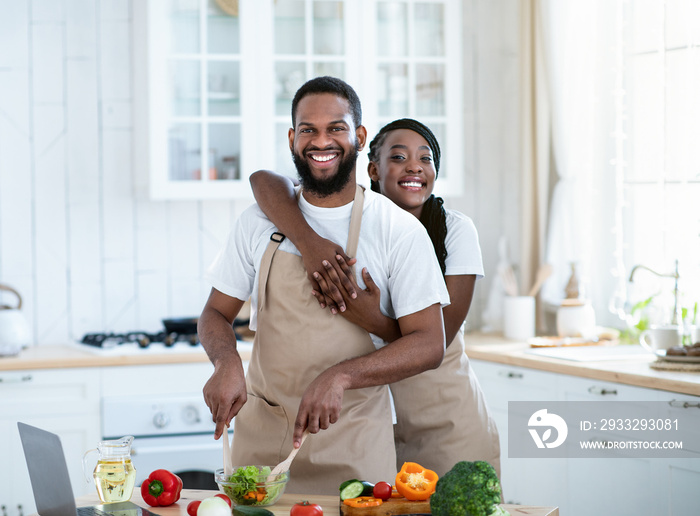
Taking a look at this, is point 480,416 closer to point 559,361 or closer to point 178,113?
point 559,361

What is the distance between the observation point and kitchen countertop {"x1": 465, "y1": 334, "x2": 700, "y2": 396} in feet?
7.91

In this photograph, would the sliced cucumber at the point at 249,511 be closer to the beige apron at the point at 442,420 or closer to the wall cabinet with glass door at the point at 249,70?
the beige apron at the point at 442,420

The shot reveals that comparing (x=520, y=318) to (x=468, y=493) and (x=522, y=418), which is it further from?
(x=468, y=493)

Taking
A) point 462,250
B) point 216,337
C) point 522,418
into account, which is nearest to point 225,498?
point 216,337

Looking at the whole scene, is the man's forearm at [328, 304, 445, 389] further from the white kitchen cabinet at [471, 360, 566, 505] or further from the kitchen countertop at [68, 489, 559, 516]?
the white kitchen cabinet at [471, 360, 566, 505]

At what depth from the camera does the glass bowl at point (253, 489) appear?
147 centimetres

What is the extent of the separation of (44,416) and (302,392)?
174cm

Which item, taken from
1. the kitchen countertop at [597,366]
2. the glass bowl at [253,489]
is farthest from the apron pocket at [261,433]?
the kitchen countertop at [597,366]

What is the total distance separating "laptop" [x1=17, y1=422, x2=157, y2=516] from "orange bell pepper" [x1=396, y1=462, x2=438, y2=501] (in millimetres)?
450

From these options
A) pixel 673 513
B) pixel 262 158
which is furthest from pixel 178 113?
pixel 673 513

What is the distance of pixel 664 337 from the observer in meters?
2.75

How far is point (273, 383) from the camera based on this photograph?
1773 mm

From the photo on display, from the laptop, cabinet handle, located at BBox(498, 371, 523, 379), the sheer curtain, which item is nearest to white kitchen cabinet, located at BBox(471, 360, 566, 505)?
cabinet handle, located at BBox(498, 371, 523, 379)

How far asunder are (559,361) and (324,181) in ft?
4.78
